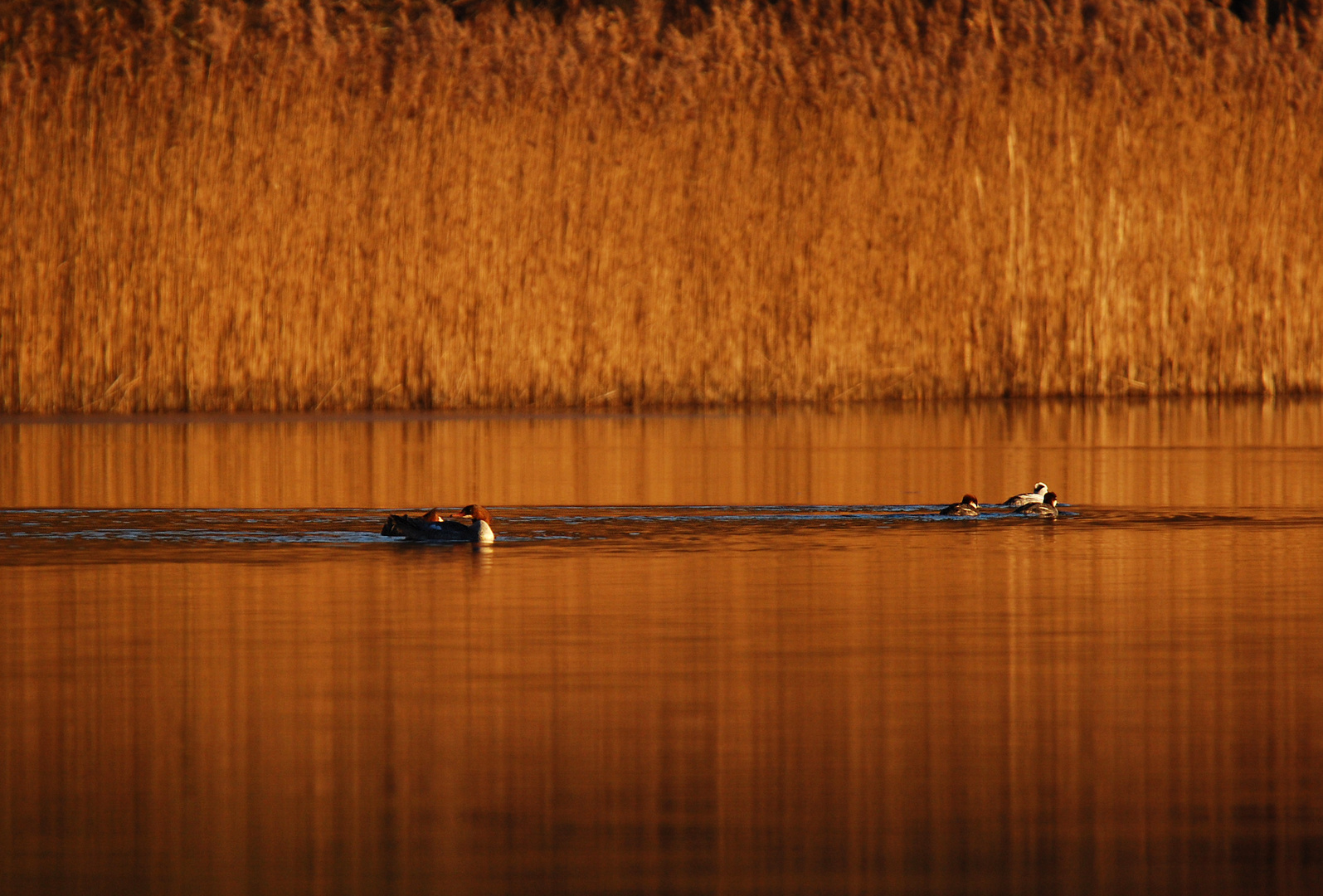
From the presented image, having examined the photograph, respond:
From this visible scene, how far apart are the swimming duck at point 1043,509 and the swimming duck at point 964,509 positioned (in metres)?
0.22

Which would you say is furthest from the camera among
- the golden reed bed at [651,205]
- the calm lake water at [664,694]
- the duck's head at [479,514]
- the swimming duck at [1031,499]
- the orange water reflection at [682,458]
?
the golden reed bed at [651,205]

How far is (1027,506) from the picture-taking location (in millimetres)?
10508

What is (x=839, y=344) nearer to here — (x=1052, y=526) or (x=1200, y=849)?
(x=1052, y=526)

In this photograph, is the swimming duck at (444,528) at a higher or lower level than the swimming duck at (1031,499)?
lower

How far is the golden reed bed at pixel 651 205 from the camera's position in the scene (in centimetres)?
1891

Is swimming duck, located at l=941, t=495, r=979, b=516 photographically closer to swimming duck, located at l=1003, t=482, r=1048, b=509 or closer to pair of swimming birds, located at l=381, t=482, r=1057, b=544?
swimming duck, located at l=1003, t=482, r=1048, b=509

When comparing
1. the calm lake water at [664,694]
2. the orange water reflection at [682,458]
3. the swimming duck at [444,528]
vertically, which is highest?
the orange water reflection at [682,458]

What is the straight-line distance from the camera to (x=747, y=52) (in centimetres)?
2072

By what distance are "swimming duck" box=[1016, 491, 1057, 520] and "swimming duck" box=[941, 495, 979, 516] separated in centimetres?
22

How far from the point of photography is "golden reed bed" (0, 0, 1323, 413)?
18906 millimetres

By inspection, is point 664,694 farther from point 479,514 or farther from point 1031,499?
point 1031,499

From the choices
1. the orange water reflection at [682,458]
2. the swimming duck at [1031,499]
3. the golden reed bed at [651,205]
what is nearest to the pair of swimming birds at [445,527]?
the orange water reflection at [682,458]

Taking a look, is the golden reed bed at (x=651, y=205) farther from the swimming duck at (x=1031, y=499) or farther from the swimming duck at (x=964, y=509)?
the swimming duck at (x=1031, y=499)

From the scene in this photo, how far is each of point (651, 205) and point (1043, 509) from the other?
10.1 metres
